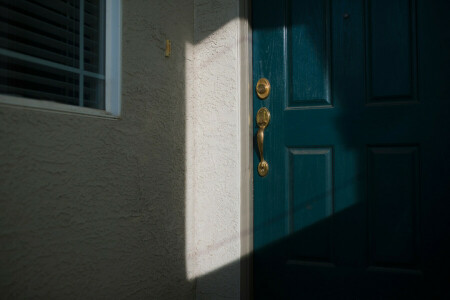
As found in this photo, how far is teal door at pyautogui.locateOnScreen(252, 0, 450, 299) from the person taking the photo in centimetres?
191

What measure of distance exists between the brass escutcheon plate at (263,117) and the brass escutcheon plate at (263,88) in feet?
0.26

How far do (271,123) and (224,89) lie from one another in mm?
344

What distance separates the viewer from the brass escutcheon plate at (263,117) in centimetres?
224

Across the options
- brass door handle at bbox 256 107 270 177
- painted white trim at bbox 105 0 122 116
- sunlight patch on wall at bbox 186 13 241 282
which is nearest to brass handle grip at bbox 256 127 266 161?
brass door handle at bbox 256 107 270 177

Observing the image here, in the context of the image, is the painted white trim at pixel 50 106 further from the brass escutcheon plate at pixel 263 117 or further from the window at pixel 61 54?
the brass escutcheon plate at pixel 263 117

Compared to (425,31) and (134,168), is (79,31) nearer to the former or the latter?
(134,168)

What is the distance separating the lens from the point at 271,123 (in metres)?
2.24

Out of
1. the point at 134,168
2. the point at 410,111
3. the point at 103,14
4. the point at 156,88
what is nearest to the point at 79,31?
the point at 103,14

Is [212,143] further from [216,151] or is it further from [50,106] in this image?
[50,106]

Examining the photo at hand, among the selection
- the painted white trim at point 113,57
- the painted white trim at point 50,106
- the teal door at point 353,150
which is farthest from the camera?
the teal door at point 353,150


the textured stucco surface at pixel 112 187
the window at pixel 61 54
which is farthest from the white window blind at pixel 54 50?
the textured stucco surface at pixel 112 187

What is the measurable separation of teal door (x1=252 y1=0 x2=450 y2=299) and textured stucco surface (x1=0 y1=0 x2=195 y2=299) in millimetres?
520

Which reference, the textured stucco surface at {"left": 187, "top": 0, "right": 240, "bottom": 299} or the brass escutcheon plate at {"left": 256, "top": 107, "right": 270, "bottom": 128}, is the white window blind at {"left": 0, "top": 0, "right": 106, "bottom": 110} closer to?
the textured stucco surface at {"left": 187, "top": 0, "right": 240, "bottom": 299}

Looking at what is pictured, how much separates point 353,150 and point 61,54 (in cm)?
151
